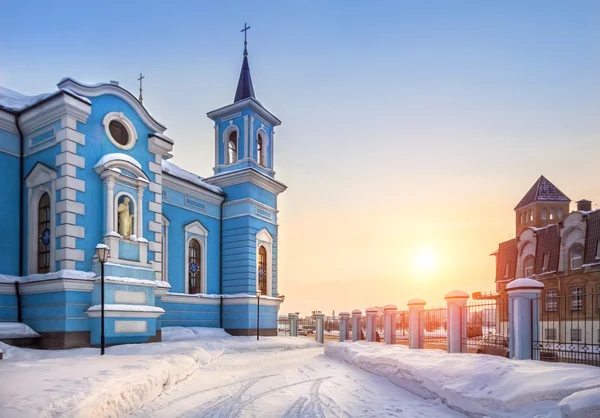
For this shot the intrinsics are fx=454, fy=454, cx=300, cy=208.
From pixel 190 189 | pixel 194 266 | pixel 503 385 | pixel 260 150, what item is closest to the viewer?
pixel 503 385

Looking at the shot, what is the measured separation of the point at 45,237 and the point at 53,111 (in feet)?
13.3

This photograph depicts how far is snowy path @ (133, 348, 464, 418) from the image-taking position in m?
7.25

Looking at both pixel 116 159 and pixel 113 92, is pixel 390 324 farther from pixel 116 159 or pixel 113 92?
pixel 113 92

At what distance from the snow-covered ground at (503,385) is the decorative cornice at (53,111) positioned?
40.0 ft

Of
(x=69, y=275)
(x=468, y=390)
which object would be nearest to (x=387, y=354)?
(x=468, y=390)

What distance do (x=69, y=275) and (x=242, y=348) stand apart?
302 inches

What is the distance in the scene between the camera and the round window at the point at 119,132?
52.7 feet

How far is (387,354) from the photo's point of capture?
12.1m

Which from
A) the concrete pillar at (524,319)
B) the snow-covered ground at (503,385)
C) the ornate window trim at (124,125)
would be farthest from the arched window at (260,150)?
the concrete pillar at (524,319)

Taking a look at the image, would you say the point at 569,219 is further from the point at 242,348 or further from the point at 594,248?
the point at 242,348

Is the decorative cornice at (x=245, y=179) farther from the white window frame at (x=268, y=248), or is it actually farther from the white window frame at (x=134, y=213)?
the white window frame at (x=134, y=213)

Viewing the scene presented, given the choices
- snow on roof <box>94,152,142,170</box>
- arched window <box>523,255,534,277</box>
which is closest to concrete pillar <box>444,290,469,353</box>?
snow on roof <box>94,152,142,170</box>

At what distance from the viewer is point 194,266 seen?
22312mm

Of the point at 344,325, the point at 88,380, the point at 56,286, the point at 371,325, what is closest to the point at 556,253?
the point at 344,325
